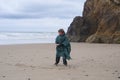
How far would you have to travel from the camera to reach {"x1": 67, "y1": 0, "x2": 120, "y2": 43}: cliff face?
3127 centimetres

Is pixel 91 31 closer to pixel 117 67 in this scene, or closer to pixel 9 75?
pixel 117 67

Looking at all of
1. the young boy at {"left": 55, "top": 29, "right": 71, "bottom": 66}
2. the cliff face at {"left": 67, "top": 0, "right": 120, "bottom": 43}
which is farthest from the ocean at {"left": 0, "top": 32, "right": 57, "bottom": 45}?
the young boy at {"left": 55, "top": 29, "right": 71, "bottom": 66}

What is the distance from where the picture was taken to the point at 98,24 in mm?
34594

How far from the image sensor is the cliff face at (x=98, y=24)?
31270 millimetres

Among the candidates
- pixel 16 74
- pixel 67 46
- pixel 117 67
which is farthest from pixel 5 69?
pixel 117 67

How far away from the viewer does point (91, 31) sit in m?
36.0

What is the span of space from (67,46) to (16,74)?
342 centimetres

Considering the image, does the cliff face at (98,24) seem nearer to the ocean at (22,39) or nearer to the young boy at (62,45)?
the ocean at (22,39)

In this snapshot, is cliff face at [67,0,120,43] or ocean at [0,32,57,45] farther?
ocean at [0,32,57,45]

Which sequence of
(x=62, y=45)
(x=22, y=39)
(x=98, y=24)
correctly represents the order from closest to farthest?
(x=62, y=45)
(x=98, y=24)
(x=22, y=39)

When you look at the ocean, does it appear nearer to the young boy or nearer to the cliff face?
the cliff face

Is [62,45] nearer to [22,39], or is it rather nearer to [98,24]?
[98,24]

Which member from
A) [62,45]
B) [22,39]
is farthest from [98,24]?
[62,45]

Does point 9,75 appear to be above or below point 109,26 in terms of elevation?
below
